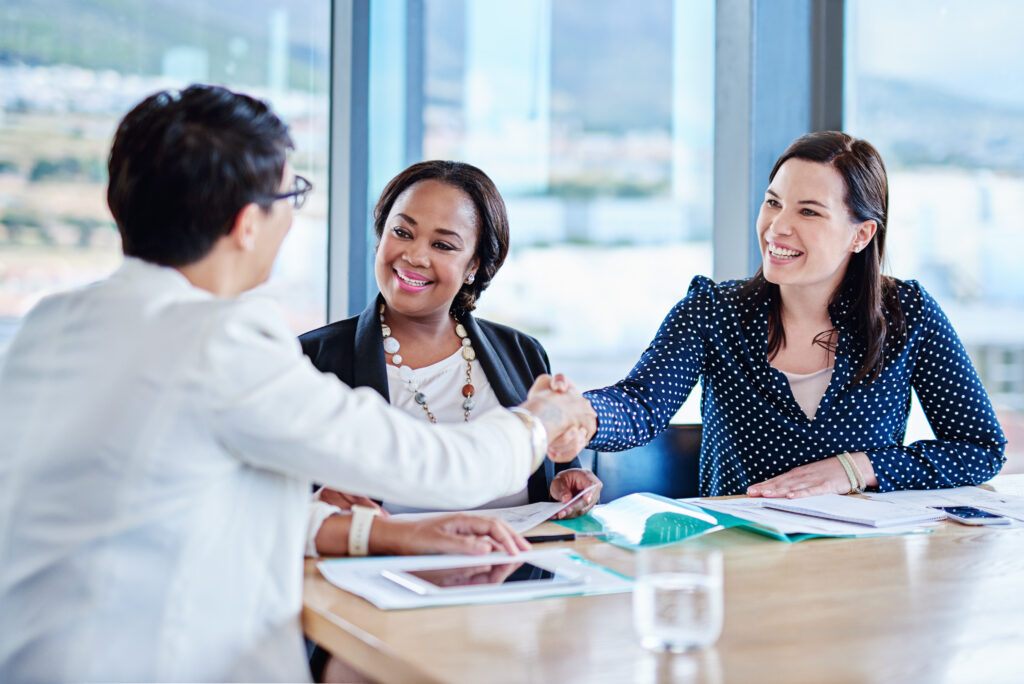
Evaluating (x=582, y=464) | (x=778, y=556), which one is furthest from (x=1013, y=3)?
(x=778, y=556)

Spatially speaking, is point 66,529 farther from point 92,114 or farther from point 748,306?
point 92,114

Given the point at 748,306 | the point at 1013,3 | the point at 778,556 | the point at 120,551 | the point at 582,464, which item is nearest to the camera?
the point at 120,551

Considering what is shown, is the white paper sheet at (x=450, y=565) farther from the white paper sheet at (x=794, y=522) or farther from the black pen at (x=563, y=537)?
the white paper sheet at (x=794, y=522)

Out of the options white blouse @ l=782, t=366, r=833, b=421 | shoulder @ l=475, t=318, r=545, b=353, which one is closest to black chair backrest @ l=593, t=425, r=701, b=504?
white blouse @ l=782, t=366, r=833, b=421

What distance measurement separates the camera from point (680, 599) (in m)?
0.98

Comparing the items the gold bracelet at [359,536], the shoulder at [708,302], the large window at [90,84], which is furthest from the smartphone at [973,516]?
the large window at [90,84]

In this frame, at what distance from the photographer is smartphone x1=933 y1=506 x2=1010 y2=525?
5.48ft

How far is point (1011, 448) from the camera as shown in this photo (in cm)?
329

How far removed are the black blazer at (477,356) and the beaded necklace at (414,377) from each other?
0.02 metres

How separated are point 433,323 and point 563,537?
818mm

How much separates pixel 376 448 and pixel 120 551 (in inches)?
11.3

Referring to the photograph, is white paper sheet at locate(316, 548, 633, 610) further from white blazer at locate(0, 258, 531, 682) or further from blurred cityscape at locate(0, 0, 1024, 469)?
blurred cityscape at locate(0, 0, 1024, 469)

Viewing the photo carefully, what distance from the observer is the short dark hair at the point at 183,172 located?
3.64 feet

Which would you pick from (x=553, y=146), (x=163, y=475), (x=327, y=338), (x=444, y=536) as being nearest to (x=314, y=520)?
(x=444, y=536)
